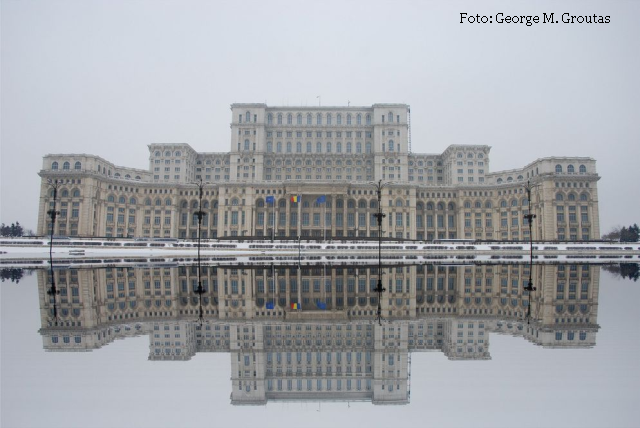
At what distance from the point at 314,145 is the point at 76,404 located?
4268 inches

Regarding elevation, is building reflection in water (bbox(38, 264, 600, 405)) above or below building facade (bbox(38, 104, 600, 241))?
below

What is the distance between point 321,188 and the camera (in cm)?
9819

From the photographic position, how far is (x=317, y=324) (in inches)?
536

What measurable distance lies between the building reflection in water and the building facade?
6381cm

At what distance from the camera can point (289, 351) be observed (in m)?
11.0

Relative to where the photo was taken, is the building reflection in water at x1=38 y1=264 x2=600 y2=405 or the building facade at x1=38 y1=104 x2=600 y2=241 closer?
the building reflection in water at x1=38 y1=264 x2=600 y2=405

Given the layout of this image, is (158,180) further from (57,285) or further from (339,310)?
(339,310)

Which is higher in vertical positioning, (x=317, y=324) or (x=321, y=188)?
(x=321, y=188)

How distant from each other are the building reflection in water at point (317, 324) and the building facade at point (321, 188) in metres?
63.8

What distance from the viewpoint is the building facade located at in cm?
9400

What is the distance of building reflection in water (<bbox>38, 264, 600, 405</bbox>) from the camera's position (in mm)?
9484

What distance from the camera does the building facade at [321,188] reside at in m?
94.0

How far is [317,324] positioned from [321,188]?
8512 centimetres

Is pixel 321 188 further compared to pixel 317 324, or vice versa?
pixel 321 188
